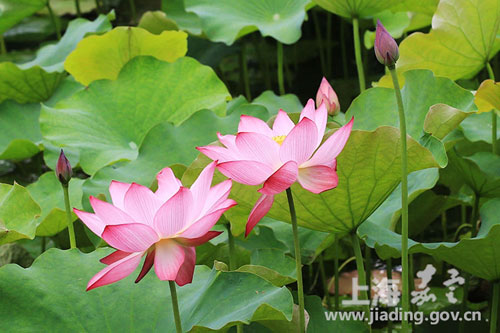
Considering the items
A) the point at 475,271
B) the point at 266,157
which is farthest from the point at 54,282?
the point at 475,271

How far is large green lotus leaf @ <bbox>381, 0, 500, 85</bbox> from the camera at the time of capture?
4.26ft

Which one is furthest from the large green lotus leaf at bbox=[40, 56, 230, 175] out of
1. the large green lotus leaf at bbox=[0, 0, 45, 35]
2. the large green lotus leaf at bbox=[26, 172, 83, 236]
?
the large green lotus leaf at bbox=[0, 0, 45, 35]

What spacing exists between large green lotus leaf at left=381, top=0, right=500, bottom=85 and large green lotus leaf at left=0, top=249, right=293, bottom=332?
731 millimetres

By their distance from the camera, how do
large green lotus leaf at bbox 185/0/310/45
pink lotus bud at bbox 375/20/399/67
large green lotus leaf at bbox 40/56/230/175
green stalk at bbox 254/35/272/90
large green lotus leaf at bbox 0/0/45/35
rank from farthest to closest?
green stalk at bbox 254/35/272/90
large green lotus leaf at bbox 0/0/45/35
large green lotus leaf at bbox 185/0/310/45
large green lotus leaf at bbox 40/56/230/175
pink lotus bud at bbox 375/20/399/67

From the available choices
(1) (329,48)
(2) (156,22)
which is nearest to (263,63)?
(1) (329,48)

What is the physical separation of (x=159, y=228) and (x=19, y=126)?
134cm

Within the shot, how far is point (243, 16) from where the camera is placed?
2020mm

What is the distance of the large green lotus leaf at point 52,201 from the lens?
1.31 meters

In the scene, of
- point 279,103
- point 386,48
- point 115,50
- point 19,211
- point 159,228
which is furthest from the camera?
point 115,50

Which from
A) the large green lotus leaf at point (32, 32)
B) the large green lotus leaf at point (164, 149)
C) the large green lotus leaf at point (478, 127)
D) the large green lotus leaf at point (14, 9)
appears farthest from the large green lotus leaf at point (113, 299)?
the large green lotus leaf at point (32, 32)

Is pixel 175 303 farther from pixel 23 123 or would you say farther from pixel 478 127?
pixel 23 123

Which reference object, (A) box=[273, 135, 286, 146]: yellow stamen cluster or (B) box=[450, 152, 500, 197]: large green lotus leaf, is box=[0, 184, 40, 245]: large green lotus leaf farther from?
(B) box=[450, 152, 500, 197]: large green lotus leaf

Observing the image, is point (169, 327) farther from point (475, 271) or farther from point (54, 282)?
point (475, 271)

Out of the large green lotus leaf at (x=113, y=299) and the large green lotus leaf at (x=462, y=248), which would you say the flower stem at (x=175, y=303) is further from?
the large green lotus leaf at (x=462, y=248)
